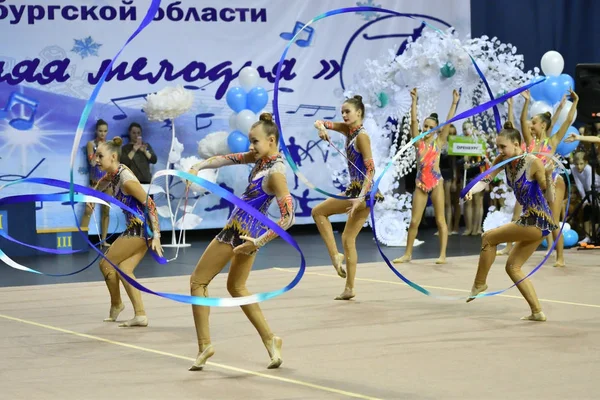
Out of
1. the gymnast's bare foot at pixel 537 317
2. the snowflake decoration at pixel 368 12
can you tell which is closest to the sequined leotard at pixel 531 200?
the gymnast's bare foot at pixel 537 317

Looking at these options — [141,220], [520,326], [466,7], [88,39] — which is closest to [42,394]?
[141,220]

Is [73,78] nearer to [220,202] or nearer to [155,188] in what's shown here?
[155,188]

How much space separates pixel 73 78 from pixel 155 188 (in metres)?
1.97

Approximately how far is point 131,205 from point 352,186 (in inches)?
78.9

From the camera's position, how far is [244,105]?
1326 centimetres

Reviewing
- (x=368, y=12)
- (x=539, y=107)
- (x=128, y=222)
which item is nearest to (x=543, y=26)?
(x=368, y=12)

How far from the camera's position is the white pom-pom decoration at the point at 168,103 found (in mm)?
12992

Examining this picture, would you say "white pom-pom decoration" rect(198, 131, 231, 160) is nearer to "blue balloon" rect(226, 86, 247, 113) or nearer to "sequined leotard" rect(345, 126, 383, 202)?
"blue balloon" rect(226, 86, 247, 113)

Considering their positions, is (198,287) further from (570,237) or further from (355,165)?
(570,237)

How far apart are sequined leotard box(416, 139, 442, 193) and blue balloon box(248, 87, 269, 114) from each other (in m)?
2.96

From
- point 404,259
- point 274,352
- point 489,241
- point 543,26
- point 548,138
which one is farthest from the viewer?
point 543,26

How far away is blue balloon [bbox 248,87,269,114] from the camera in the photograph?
43.1 feet

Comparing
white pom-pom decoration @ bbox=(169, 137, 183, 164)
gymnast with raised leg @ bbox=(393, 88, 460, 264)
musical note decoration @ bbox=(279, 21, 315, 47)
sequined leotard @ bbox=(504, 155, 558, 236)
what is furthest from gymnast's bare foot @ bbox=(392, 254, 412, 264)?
musical note decoration @ bbox=(279, 21, 315, 47)

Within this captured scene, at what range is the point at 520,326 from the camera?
22.6 ft
